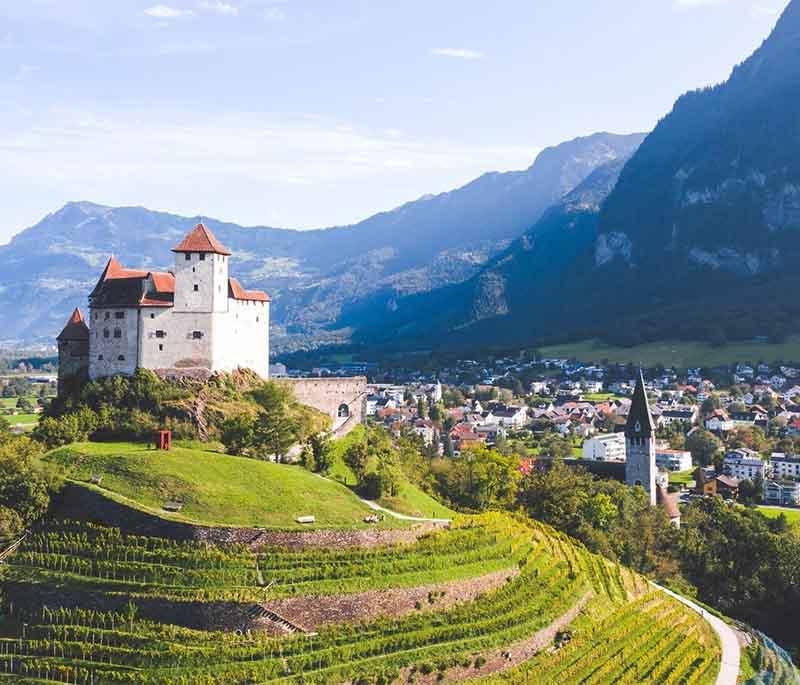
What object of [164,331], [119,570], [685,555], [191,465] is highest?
[164,331]

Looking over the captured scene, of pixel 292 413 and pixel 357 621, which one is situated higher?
pixel 292 413

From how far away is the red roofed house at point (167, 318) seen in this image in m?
58.2

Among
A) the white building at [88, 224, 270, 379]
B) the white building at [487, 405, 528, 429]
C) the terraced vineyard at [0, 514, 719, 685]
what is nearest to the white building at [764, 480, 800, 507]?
the white building at [487, 405, 528, 429]

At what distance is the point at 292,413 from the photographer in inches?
2448

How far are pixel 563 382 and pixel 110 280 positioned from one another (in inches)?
5628

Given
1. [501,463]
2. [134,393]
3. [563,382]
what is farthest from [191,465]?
[563,382]

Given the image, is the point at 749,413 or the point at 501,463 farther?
the point at 749,413

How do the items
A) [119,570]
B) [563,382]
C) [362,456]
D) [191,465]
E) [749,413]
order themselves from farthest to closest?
[563,382] → [749,413] → [362,456] → [191,465] → [119,570]

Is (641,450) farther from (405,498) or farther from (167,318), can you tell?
(167,318)

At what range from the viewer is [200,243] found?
5897 cm

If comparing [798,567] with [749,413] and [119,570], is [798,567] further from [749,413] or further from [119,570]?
[749,413]

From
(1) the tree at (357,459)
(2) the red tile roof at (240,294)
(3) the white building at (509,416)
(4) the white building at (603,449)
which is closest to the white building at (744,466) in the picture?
(4) the white building at (603,449)

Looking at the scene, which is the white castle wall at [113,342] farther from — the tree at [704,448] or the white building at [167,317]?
the tree at [704,448]

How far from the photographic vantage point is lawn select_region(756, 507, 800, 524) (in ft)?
302
